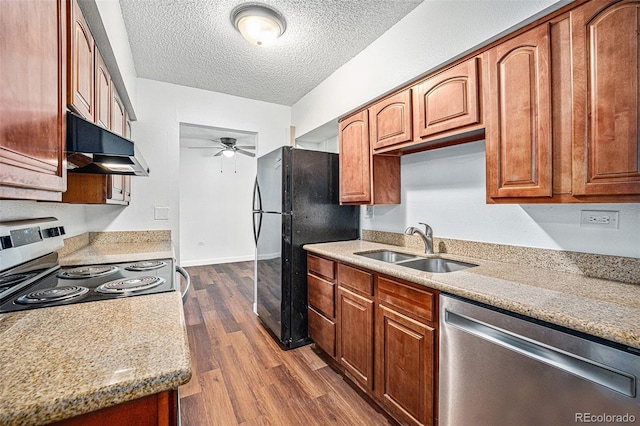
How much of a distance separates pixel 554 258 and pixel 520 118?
751 mm

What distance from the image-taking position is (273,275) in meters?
2.75

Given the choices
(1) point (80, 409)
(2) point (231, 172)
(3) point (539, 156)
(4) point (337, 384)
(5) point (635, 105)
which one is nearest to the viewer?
(1) point (80, 409)

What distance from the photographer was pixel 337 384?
2.01 meters

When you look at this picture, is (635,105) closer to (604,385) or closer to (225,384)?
(604,385)

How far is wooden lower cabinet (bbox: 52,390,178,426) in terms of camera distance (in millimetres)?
593

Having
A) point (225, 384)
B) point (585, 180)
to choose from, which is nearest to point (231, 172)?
point (225, 384)

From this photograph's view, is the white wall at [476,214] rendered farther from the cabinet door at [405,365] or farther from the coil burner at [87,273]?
the coil burner at [87,273]

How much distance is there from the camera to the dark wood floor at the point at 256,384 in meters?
1.71

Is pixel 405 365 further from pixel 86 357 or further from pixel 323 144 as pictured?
pixel 323 144

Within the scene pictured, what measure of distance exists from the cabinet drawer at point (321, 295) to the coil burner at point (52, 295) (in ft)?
4.81

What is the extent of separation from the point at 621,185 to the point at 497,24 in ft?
3.14

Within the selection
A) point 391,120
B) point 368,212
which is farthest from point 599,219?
point 368,212

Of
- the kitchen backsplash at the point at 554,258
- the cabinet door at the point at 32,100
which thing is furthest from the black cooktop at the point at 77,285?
the kitchen backsplash at the point at 554,258

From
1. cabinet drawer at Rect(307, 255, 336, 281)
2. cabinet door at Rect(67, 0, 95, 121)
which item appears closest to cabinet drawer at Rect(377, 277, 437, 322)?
cabinet drawer at Rect(307, 255, 336, 281)
